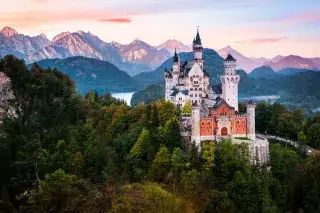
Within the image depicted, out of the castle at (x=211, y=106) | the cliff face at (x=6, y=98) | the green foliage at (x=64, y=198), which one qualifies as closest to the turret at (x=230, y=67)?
the castle at (x=211, y=106)

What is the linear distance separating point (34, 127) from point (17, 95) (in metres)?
9.68

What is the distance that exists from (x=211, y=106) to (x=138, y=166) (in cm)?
1381

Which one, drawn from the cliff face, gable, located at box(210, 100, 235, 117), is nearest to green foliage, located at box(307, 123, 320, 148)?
gable, located at box(210, 100, 235, 117)

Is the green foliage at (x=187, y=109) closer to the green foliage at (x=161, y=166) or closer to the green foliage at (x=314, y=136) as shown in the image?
the green foliage at (x=161, y=166)

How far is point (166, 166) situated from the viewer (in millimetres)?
56906

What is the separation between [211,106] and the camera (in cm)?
6550

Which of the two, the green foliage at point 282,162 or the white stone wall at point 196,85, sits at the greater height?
the white stone wall at point 196,85

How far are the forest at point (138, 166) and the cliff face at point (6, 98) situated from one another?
0.88 metres

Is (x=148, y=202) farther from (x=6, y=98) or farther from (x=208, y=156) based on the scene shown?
(x=6, y=98)

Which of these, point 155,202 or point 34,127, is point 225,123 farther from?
point 34,127

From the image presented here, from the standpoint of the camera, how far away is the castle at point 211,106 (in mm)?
59375

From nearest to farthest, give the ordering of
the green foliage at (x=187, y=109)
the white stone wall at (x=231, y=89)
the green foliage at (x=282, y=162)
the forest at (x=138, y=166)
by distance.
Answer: the forest at (x=138, y=166)
the green foliage at (x=282, y=162)
the green foliage at (x=187, y=109)
the white stone wall at (x=231, y=89)

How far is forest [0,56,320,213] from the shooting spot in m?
39.8

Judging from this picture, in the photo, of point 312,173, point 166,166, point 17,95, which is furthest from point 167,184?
point 17,95
